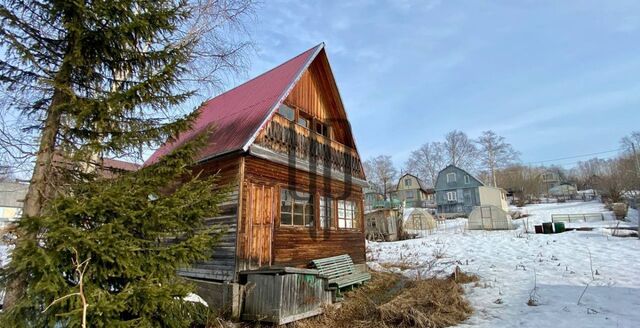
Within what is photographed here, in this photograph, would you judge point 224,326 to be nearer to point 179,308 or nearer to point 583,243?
point 179,308

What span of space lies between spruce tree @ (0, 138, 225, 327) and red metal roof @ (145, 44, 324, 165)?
2.83 metres

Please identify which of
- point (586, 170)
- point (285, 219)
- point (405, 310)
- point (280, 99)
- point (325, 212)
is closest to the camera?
point (405, 310)

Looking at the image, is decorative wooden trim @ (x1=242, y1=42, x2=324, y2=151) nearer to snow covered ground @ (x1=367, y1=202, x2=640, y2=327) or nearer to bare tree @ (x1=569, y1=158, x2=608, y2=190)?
snow covered ground @ (x1=367, y1=202, x2=640, y2=327)

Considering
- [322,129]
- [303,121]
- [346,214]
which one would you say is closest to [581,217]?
[346,214]

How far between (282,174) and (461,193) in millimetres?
38826

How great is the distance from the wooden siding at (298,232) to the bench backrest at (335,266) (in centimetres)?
24

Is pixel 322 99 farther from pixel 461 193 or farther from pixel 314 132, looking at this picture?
pixel 461 193

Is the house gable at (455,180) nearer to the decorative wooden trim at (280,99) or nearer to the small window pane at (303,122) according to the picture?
the small window pane at (303,122)

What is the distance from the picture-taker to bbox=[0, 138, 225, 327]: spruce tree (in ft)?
13.1

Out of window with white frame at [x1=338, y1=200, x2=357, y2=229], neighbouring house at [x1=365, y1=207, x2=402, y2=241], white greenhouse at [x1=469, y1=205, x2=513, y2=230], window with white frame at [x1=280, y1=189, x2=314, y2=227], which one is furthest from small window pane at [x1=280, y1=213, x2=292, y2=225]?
white greenhouse at [x1=469, y1=205, x2=513, y2=230]

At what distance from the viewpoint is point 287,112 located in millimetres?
10875

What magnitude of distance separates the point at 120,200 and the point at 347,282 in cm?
710

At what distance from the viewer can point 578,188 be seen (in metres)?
71.6

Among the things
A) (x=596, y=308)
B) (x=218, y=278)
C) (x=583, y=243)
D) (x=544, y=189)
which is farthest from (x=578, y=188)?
(x=218, y=278)
